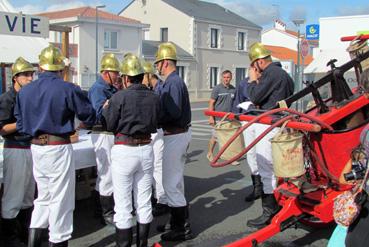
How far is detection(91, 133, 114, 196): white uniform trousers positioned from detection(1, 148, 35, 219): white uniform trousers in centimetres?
95

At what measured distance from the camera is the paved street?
16.9ft

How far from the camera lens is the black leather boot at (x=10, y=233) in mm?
4934

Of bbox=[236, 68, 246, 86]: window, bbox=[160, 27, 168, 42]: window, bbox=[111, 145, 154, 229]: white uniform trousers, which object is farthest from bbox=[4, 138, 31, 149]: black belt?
bbox=[236, 68, 246, 86]: window

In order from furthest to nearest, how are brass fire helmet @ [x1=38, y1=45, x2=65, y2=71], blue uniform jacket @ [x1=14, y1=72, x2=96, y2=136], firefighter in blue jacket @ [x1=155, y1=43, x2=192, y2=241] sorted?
1. firefighter in blue jacket @ [x1=155, y1=43, x2=192, y2=241]
2. brass fire helmet @ [x1=38, y1=45, x2=65, y2=71]
3. blue uniform jacket @ [x1=14, y1=72, x2=96, y2=136]

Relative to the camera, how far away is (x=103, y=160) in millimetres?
5652

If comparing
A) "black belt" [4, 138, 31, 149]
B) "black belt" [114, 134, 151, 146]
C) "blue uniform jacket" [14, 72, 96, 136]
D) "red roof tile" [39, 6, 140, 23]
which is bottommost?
"black belt" [4, 138, 31, 149]

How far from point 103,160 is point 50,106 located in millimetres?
1592

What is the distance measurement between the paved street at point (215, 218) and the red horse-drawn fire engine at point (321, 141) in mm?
674

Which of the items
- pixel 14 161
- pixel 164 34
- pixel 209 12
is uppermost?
pixel 209 12

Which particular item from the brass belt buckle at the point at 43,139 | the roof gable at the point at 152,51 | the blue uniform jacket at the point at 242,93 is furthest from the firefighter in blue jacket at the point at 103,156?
the roof gable at the point at 152,51

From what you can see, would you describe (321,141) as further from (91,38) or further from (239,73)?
(239,73)

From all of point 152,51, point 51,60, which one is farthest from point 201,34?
point 51,60

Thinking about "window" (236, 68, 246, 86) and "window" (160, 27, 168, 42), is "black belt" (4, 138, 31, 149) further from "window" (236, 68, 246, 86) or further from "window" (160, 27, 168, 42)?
"window" (236, 68, 246, 86)

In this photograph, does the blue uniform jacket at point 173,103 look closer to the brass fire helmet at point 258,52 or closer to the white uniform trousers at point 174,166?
the white uniform trousers at point 174,166
